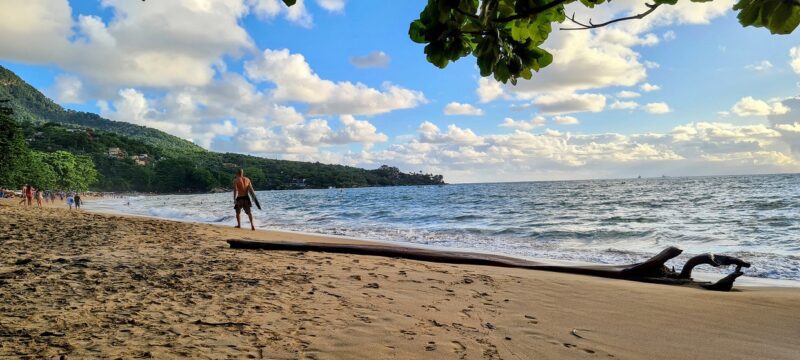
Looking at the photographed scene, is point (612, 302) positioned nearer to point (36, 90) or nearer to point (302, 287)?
point (302, 287)

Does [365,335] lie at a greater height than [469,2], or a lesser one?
lesser

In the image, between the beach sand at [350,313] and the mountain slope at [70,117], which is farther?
the mountain slope at [70,117]

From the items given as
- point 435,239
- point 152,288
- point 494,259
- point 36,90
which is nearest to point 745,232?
point 435,239

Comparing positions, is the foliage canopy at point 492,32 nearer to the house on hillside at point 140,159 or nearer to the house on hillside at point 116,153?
the house on hillside at point 140,159

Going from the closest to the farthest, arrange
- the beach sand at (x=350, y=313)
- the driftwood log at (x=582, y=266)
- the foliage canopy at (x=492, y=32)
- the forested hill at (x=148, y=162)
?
the foliage canopy at (x=492, y=32) → the beach sand at (x=350, y=313) → the driftwood log at (x=582, y=266) → the forested hill at (x=148, y=162)

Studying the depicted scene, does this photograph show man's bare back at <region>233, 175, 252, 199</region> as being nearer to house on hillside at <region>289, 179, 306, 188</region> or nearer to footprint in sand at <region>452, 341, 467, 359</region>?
footprint in sand at <region>452, 341, 467, 359</region>

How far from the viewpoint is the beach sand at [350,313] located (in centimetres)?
302

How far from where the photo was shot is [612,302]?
16.1ft

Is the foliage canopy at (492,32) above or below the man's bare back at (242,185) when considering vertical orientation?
above

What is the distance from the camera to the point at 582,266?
722 centimetres

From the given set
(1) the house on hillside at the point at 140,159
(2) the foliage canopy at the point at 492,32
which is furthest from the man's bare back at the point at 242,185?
(1) the house on hillside at the point at 140,159

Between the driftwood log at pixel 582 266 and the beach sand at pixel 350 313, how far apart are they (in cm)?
49

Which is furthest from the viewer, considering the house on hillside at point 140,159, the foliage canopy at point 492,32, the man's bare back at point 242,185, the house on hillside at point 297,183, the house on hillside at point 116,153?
the house on hillside at point 297,183

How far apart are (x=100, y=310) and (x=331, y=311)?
5.95 ft
